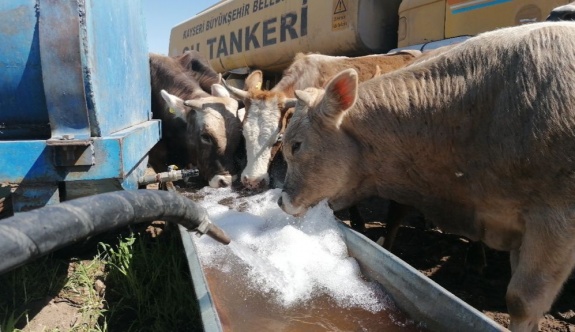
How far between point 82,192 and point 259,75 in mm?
3518

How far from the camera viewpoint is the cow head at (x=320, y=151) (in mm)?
3438

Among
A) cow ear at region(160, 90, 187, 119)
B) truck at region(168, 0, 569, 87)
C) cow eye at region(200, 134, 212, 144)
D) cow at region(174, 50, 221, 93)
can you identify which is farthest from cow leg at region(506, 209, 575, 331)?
cow at region(174, 50, 221, 93)

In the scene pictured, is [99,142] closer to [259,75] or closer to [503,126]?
[503,126]

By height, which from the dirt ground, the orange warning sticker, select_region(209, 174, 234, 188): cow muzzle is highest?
the orange warning sticker

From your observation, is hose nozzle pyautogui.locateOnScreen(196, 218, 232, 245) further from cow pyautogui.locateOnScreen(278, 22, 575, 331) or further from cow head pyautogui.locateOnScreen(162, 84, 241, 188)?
cow head pyautogui.locateOnScreen(162, 84, 241, 188)

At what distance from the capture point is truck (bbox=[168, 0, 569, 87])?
5.61m

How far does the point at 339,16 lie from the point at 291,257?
18.7ft

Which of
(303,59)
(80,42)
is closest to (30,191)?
(80,42)

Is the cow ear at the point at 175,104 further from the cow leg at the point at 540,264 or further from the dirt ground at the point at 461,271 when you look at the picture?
the cow leg at the point at 540,264

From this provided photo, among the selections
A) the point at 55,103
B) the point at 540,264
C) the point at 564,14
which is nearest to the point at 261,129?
the point at 55,103

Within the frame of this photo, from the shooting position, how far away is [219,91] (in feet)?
18.5

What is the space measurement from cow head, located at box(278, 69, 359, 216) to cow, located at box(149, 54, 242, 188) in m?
1.33

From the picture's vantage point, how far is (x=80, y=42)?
2.66 m

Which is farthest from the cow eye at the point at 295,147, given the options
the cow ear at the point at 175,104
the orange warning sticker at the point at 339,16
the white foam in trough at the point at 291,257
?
the orange warning sticker at the point at 339,16
